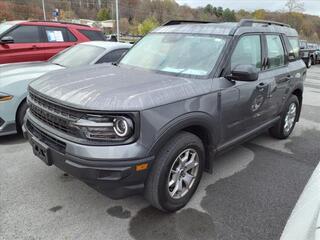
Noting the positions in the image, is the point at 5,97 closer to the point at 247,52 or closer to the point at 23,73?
the point at 23,73

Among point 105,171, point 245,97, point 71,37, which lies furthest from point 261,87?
point 71,37

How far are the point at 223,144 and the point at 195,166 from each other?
0.53 m

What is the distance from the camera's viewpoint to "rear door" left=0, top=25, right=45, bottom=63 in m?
6.63

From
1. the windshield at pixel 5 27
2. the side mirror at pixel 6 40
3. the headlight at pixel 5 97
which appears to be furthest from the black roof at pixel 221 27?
the windshield at pixel 5 27

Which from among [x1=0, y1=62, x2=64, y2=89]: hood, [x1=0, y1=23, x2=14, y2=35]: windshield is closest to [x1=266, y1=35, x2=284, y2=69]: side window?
[x1=0, y1=62, x2=64, y2=89]: hood

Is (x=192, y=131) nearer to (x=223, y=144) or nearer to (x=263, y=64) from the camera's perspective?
(x=223, y=144)

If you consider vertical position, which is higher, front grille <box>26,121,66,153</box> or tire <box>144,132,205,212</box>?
front grille <box>26,121,66,153</box>

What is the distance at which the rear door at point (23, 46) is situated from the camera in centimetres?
663

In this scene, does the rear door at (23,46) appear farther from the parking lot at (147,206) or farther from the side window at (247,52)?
the side window at (247,52)

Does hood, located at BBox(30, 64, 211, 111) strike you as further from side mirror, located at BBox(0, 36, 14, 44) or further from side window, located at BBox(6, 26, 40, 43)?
side window, located at BBox(6, 26, 40, 43)

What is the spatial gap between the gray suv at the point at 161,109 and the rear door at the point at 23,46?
154 inches

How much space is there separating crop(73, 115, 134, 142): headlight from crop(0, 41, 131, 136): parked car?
2369 mm

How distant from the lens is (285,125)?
5035 mm

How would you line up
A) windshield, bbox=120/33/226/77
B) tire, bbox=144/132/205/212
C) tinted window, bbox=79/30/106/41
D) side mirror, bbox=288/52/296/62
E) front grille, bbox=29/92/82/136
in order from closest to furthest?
front grille, bbox=29/92/82/136, tire, bbox=144/132/205/212, windshield, bbox=120/33/226/77, side mirror, bbox=288/52/296/62, tinted window, bbox=79/30/106/41
